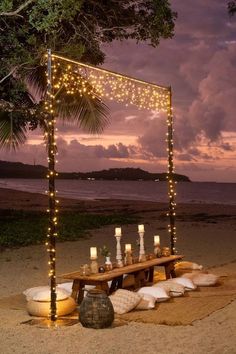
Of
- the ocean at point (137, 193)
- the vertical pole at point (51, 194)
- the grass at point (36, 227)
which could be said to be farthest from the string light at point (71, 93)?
the ocean at point (137, 193)

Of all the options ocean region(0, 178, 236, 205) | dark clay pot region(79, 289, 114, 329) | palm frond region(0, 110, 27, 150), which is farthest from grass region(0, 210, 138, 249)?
ocean region(0, 178, 236, 205)

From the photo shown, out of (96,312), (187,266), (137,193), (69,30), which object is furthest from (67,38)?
(137,193)

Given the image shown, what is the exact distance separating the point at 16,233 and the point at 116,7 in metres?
6.07

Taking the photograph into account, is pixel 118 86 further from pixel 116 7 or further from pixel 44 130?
pixel 44 130

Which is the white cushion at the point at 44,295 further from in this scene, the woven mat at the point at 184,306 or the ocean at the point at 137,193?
the ocean at the point at 137,193

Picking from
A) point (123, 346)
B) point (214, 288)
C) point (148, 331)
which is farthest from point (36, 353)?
point (214, 288)

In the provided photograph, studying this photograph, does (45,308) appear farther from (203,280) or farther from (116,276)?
(203,280)

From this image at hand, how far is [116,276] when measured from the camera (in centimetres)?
762

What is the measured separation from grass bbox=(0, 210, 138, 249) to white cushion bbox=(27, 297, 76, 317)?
6.59 meters

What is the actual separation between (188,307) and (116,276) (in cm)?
92

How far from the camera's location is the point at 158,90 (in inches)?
395

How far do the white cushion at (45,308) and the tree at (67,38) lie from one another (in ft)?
15.9

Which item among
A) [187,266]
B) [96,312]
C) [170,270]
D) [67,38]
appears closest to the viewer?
[96,312]

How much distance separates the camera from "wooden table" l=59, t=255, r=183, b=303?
7477mm
